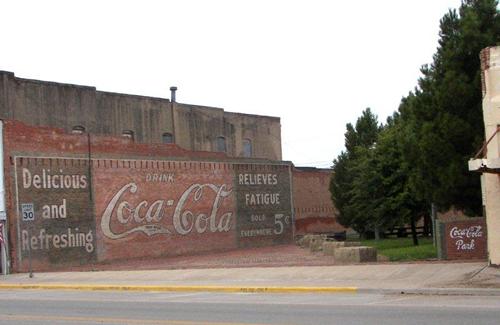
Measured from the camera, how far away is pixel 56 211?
33.8m

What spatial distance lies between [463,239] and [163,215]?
19814 millimetres

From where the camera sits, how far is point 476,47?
25234mm

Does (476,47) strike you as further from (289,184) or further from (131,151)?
(289,184)

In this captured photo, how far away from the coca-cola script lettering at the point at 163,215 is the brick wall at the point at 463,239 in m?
18.5

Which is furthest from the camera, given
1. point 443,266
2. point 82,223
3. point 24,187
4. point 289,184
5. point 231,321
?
point 289,184

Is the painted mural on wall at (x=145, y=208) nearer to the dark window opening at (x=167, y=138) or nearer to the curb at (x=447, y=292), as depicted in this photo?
the dark window opening at (x=167, y=138)

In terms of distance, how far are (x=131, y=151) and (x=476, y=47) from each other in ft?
65.9

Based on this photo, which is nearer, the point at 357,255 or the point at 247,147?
the point at 357,255

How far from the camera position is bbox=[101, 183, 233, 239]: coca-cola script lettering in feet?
121

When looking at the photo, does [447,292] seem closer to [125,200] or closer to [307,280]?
[307,280]

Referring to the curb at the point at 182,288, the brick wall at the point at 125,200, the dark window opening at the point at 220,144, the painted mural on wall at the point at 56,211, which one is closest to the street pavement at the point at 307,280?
the curb at the point at 182,288

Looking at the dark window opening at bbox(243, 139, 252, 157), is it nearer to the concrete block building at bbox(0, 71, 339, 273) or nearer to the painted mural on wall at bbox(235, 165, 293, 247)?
the concrete block building at bbox(0, 71, 339, 273)

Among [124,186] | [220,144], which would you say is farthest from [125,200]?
[220,144]

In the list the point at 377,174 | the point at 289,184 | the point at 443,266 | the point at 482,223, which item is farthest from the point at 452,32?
the point at 289,184
